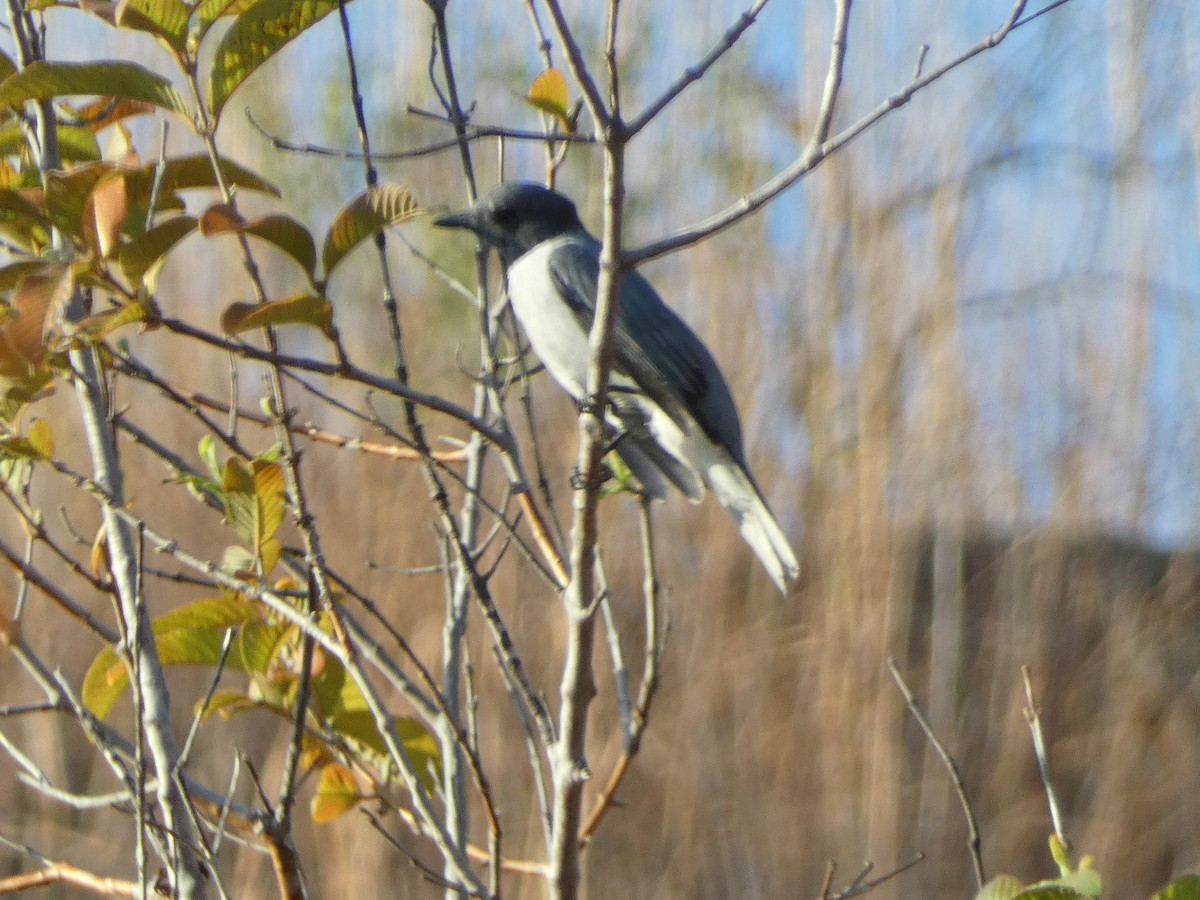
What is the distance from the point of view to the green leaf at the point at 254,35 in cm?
119

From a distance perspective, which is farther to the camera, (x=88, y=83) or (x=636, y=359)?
(x=636, y=359)

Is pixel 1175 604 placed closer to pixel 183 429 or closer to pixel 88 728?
pixel 183 429

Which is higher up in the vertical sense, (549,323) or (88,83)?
(549,323)

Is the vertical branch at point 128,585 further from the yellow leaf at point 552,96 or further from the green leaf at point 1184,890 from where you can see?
the green leaf at point 1184,890

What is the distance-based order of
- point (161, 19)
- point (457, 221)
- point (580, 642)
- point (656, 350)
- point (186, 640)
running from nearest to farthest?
point (161, 19)
point (580, 642)
point (186, 640)
point (457, 221)
point (656, 350)

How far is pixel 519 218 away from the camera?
2.76 m

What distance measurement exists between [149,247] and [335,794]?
744 millimetres

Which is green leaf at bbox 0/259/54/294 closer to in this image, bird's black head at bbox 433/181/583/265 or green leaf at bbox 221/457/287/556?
green leaf at bbox 221/457/287/556

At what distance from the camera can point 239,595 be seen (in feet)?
4.95

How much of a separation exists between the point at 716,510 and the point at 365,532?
1.53 m

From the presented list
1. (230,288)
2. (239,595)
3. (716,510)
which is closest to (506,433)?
(239,595)

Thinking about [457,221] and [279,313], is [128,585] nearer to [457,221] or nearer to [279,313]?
[279,313]

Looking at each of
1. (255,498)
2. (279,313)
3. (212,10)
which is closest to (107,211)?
(279,313)

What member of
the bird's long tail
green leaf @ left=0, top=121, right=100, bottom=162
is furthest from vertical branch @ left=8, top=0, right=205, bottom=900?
the bird's long tail
